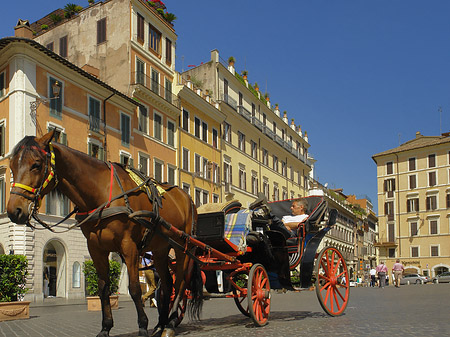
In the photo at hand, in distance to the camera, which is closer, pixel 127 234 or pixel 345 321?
pixel 127 234

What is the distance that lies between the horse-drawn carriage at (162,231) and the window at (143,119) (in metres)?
24.3

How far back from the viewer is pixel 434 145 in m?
75.0

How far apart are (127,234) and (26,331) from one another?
13.1 feet

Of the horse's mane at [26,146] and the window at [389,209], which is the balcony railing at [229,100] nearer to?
the horse's mane at [26,146]

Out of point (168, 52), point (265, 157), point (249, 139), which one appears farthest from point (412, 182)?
point (168, 52)

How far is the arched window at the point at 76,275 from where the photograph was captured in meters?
28.0

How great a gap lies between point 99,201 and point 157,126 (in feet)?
93.8

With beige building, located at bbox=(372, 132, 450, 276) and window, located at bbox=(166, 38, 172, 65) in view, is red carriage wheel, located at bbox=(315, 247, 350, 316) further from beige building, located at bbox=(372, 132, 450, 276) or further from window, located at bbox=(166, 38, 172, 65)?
beige building, located at bbox=(372, 132, 450, 276)

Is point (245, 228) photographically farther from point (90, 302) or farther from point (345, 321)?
point (90, 302)

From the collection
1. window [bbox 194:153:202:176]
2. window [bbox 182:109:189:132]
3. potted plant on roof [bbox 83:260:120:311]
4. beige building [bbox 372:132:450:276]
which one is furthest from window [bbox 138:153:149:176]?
beige building [bbox 372:132:450:276]

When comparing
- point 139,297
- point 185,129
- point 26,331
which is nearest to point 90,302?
point 26,331

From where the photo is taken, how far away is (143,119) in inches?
1323

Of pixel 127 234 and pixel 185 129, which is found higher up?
pixel 185 129

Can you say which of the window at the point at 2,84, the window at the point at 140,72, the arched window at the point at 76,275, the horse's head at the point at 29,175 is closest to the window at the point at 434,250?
the window at the point at 140,72
